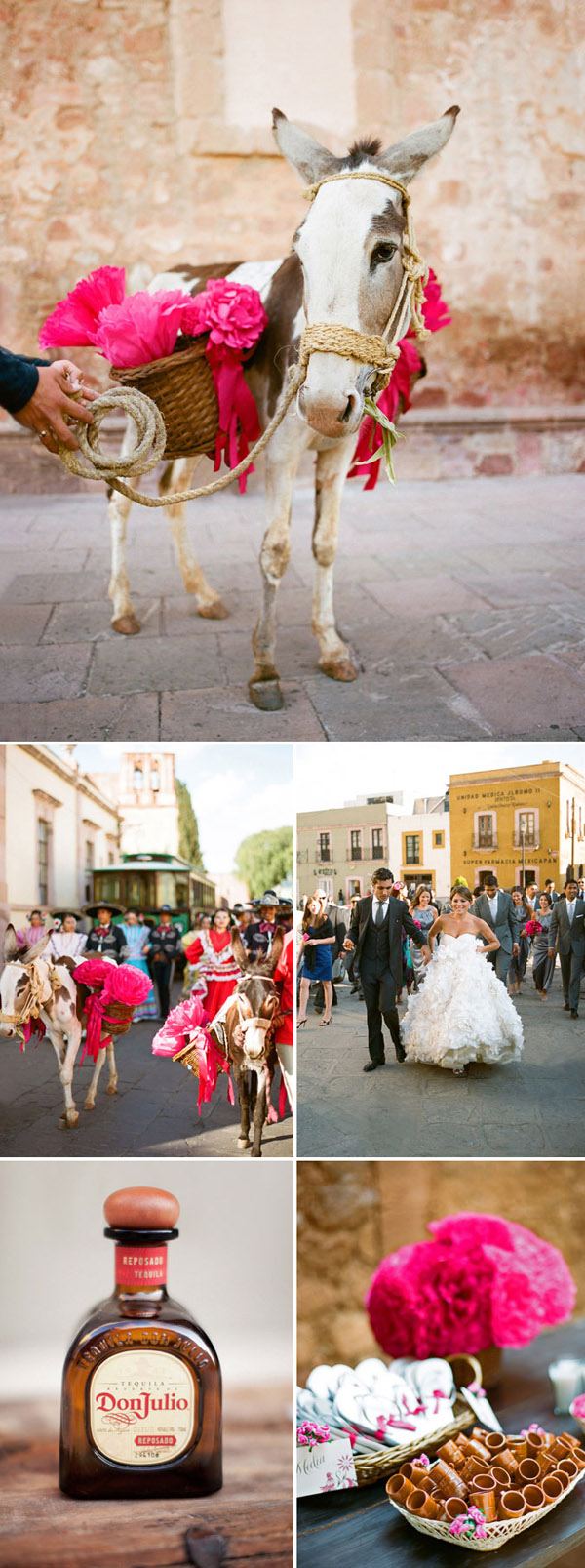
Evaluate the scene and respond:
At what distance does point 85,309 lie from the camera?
2629mm

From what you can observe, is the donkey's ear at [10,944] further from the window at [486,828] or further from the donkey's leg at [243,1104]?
the window at [486,828]

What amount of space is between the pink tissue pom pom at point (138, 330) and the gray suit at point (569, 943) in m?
1.26

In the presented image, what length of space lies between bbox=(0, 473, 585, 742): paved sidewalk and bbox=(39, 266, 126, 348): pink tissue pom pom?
617 millimetres

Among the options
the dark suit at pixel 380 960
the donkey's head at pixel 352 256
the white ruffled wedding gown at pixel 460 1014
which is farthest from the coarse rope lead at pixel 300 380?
the white ruffled wedding gown at pixel 460 1014

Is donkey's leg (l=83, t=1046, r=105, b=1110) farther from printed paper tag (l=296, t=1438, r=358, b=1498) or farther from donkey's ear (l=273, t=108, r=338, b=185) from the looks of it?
donkey's ear (l=273, t=108, r=338, b=185)

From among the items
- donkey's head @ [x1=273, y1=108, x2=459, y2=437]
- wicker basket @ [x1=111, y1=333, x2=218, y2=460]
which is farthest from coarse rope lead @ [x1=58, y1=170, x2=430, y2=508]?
wicker basket @ [x1=111, y1=333, x2=218, y2=460]

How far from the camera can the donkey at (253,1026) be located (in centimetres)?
263

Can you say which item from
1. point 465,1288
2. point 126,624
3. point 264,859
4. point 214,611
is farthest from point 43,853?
point 465,1288

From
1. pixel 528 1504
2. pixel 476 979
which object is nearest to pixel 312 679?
pixel 476 979

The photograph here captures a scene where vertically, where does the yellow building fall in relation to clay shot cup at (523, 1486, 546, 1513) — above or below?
above

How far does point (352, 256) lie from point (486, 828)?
40.8 inches

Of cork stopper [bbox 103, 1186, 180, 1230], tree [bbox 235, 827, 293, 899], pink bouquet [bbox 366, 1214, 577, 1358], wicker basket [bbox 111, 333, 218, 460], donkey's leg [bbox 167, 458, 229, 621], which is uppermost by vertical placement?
wicker basket [bbox 111, 333, 218, 460]

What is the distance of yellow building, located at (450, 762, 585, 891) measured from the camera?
2.61 meters

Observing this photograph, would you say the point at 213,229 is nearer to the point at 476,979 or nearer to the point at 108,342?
the point at 108,342
